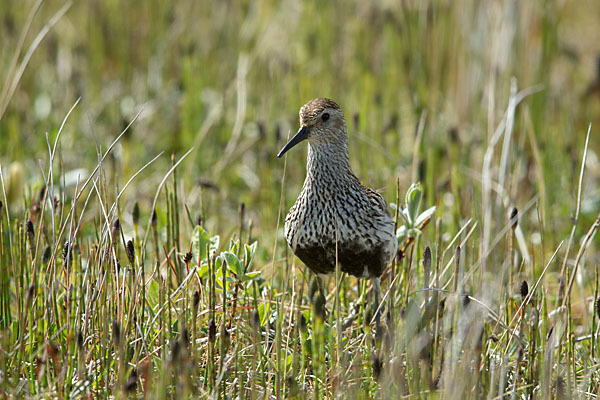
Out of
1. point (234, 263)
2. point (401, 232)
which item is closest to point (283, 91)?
point (401, 232)

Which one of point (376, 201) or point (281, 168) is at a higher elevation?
point (281, 168)

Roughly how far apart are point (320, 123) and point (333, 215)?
43 centimetres

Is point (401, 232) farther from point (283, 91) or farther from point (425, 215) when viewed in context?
point (283, 91)

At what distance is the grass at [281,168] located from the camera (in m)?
2.84

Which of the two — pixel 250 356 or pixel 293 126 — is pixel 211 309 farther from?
pixel 293 126

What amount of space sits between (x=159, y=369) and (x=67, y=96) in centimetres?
357

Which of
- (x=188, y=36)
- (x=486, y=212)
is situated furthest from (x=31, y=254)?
(x=188, y=36)

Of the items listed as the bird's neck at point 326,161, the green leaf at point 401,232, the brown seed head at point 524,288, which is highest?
the bird's neck at point 326,161

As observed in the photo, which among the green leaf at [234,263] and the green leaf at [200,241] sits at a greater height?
the green leaf at [200,241]

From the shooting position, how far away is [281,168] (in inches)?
207

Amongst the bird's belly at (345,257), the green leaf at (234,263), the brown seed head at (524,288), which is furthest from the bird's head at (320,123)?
the brown seed head at (524,288)

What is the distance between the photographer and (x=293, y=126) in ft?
18.7

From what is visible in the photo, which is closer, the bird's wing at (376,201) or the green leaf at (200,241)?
the green leaf at (200,241)

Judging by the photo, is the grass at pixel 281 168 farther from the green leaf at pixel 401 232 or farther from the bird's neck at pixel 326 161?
the bird's neck at pixel 326 161
